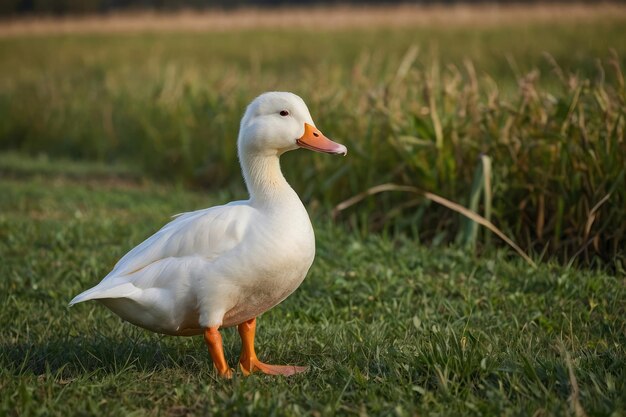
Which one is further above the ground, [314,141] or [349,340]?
[314,141]

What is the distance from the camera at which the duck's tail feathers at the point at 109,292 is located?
3.24 meters

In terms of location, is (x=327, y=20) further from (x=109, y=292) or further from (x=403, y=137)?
(x=109, y=292)

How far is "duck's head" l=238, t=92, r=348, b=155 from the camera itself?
11.3 ft

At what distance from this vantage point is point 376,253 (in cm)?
536

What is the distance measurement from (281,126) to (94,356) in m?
1.27

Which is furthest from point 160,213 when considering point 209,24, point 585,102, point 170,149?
point 209,24

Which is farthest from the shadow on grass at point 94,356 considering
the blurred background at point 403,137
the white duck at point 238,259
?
the blurred background at point 403,137

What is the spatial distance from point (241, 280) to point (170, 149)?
6427mm

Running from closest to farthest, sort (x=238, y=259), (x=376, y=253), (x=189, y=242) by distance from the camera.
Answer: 1. (x=238, y=259)
2. (x=189, y=242)
3. (x=376, y=253)

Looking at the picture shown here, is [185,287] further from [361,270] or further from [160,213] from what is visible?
[160,213]

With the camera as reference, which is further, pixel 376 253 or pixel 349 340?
pixel 376 253

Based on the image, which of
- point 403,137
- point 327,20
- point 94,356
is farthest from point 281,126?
point 327,20

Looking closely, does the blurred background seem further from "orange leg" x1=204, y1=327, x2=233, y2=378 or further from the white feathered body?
"orange leg" x1=204, y1=327, x2=233, y2=378

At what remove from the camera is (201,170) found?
8.77 metres
